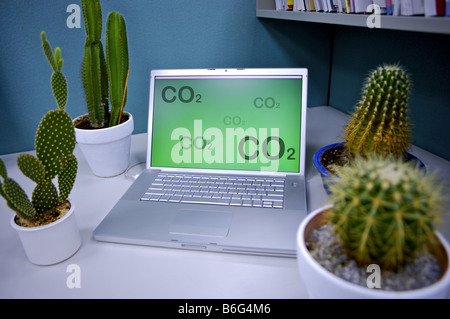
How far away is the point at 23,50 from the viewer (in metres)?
0.78

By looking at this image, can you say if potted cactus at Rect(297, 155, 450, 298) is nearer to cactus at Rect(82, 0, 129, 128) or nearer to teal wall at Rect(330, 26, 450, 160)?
teal wall at Rect(330, 26, 450, 160)

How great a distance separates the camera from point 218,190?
0.62 m

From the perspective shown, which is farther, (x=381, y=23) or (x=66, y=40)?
(x=66, y=40)

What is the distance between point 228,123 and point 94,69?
299 mm

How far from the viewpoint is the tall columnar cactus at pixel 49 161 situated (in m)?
0.44

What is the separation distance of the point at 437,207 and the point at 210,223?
12.7 inches

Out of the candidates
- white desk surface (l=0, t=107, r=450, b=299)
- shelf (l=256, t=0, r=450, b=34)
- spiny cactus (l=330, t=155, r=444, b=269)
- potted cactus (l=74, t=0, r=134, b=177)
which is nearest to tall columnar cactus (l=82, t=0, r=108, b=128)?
potted cactus (l=74, t=0, r=134, b=177)

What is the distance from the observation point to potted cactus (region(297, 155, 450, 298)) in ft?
0.99

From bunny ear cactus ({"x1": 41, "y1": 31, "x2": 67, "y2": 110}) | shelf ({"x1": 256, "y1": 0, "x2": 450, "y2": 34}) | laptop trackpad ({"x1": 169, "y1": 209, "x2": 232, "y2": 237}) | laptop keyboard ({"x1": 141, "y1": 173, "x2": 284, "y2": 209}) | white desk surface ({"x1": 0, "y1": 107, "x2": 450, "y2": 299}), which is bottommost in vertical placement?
white desk surface ({"x1": 0, "y1": 107, "x2": 450, "y2": 299})

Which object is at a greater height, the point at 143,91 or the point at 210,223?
the point at 143,91

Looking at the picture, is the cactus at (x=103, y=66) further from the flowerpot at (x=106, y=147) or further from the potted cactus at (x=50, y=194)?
the potted cactus at (x=50, y=194)
